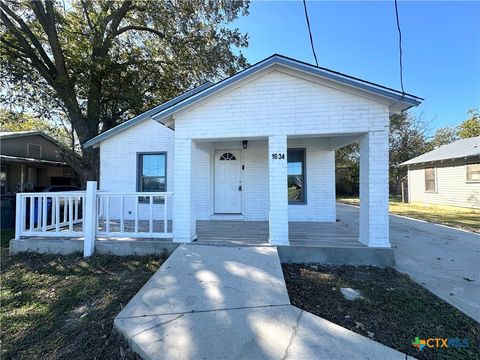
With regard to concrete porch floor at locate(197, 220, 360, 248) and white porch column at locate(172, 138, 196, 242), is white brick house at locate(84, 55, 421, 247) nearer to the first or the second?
white porch column at locate(172, 138, 196, 242)

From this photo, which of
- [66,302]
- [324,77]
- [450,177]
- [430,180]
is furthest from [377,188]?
[430,180]

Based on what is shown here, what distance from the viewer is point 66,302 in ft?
12.3

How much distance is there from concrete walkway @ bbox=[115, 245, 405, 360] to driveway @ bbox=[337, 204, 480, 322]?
227 centimetres

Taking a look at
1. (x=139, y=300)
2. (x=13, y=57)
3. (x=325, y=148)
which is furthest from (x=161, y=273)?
(x=13, y=57)

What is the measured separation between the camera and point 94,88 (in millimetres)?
11945

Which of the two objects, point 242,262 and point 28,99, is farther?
point 28,99

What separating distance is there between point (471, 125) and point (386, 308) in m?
35.4

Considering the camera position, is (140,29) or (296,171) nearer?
(296,171)

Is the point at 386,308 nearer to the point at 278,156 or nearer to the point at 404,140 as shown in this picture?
the point at 278,156

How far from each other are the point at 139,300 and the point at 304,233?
422cm

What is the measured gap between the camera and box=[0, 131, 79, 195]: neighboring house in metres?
12.2

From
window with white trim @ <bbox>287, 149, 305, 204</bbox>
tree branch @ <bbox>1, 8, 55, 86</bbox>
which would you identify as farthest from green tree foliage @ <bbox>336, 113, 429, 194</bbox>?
tree branch @ <bbox>1, 8, 55, 86</bbox>

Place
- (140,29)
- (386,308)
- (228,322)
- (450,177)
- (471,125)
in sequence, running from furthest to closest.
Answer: (471,125) → (450,177) → (140,29) → (386,308) → (228,322)

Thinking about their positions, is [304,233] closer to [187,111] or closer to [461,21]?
[187,111]
